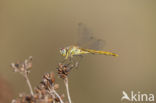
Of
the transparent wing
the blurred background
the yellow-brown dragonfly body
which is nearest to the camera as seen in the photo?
the yellow-brown dragonfly body

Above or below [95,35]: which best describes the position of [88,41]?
above

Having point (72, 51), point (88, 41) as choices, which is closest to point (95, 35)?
point (88, 41)

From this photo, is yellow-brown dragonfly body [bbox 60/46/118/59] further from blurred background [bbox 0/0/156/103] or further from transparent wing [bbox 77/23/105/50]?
blurred background [bbox 0/0/156/103]

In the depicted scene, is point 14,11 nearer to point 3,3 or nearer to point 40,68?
point 3,3

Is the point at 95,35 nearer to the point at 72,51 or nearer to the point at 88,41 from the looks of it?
the point at 88,41

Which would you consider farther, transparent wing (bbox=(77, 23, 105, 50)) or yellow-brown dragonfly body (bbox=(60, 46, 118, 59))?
transparent wing (bbox=(77, 23, 105, 50))

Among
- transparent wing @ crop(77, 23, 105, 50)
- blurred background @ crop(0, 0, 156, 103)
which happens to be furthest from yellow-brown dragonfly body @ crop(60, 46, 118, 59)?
blurred background @ crop(0, 0, 156, 103)

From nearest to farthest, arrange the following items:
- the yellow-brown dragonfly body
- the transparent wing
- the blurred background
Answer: the yellow-brown dragonfly body < the transparent wing < the blurred background

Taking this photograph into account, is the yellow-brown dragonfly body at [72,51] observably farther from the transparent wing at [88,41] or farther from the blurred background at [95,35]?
the blurred background at [95,35]

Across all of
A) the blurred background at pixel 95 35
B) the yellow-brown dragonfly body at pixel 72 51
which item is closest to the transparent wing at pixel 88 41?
the yellow-brown dragonfly body at pixel 72 51
